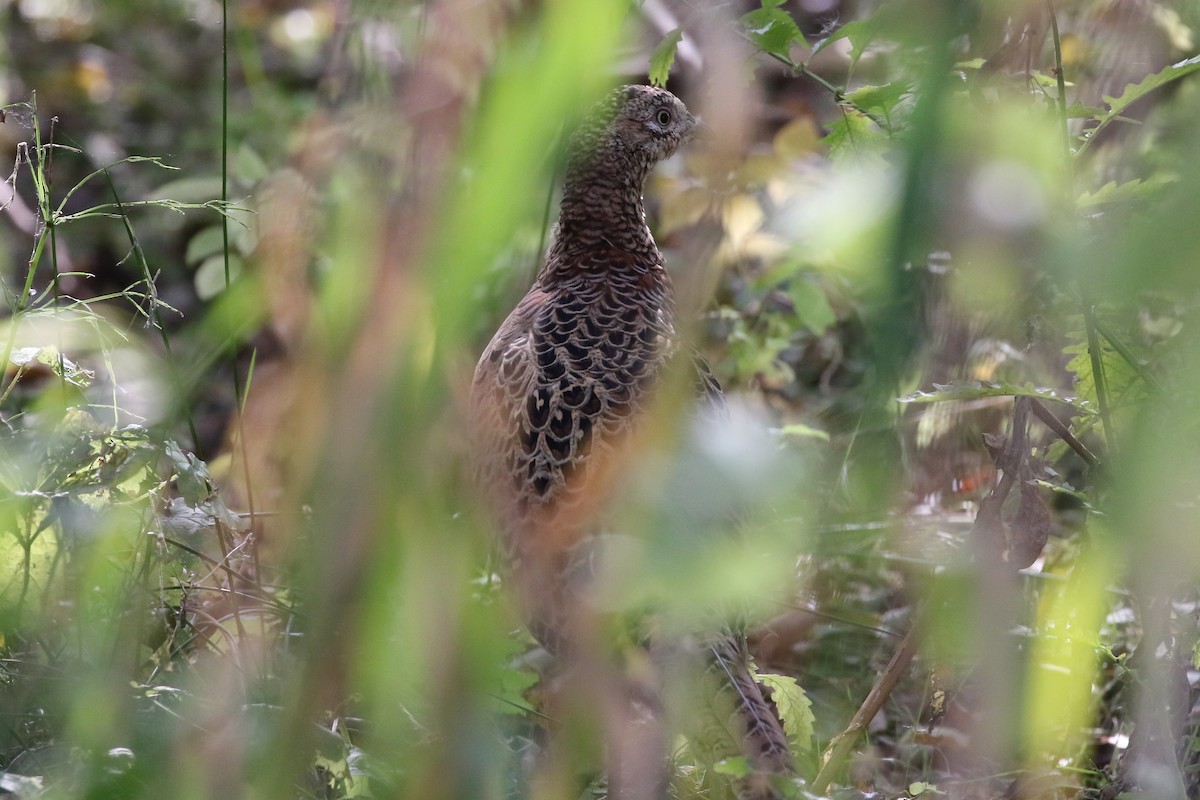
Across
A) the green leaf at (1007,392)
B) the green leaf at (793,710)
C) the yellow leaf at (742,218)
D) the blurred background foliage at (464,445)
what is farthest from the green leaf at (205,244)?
the green leaf at (1007,392)

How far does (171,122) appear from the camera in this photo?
19.1 ft

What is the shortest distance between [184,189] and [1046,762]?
2.91 meters

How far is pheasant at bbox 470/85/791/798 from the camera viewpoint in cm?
229

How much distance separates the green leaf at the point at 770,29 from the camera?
209cm

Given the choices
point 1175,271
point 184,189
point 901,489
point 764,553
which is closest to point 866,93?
point 901,489

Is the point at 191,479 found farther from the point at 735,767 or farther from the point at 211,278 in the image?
the point at 211,278

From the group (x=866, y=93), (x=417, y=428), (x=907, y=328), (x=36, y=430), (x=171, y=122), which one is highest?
(x=907, y=328)

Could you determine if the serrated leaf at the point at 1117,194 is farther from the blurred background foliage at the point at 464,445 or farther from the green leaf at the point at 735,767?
the green leaf at the point at 735,767

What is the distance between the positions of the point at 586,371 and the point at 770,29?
1.03 meters

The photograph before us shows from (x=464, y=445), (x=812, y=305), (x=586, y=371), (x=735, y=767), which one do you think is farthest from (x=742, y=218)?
(x=464, y=445)

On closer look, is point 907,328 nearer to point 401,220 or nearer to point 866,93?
point 401,220

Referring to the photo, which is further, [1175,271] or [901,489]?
[901,489]

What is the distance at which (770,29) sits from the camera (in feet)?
6.97

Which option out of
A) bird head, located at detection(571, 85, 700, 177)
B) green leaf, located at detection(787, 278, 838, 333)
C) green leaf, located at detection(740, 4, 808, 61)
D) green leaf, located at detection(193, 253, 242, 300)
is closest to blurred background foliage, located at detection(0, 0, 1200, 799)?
green leaf, located at detection(740, 4, 808, 61)
